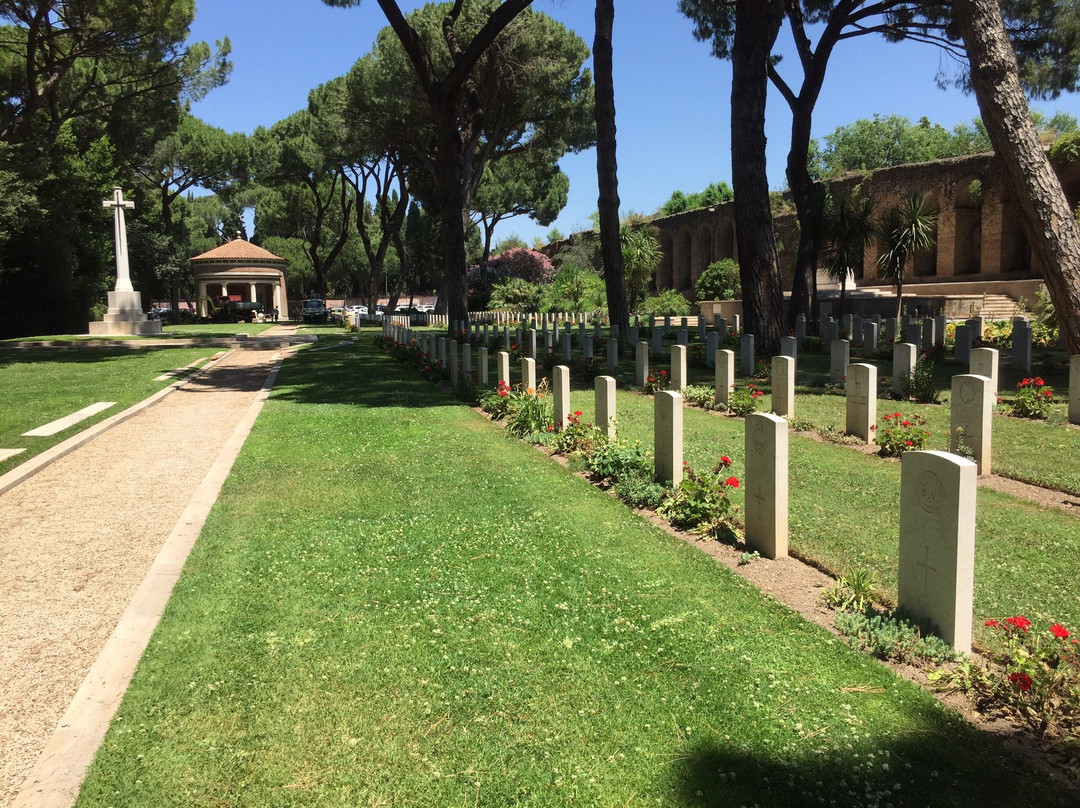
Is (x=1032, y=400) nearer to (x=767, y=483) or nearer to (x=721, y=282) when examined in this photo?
(x=767, y=483)

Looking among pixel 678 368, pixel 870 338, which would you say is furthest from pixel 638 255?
pixel 678 368

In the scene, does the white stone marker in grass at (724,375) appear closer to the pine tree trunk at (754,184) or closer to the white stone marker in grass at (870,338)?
the pine tree trunk at (754,184)

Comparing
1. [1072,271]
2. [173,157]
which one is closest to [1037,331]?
[1072,271]

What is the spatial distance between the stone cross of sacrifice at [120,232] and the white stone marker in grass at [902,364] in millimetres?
29188

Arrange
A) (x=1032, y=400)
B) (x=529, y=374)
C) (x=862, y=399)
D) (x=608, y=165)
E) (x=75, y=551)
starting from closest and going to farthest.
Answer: (x=75, y=551) → (x=862, y=399) → (x=1032, y=400) → (x=529, y=374) → (x=608, y=165)

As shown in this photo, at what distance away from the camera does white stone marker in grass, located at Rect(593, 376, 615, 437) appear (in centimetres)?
822

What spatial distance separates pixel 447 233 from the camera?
20.7 meters

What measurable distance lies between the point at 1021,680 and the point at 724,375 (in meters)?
8.06

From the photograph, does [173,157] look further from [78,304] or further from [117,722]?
[117,722]

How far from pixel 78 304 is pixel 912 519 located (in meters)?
35.7

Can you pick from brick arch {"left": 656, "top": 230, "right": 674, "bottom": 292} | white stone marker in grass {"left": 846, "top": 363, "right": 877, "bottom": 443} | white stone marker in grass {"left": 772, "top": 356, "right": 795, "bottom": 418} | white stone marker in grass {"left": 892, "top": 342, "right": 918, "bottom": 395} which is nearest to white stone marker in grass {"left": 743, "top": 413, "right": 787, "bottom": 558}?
white stone marker in grass {"left": 846, "top": 363, "right": 877, "bottom": 443}

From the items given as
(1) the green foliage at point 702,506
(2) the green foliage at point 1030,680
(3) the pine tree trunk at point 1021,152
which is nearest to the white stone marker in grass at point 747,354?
(3) the pine tree trunk at point 1021,152

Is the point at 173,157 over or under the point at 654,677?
over

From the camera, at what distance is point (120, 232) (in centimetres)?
3138
